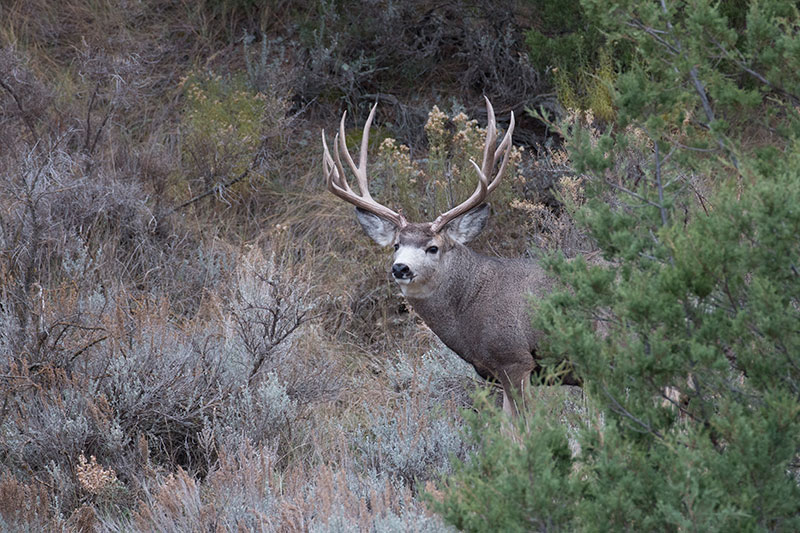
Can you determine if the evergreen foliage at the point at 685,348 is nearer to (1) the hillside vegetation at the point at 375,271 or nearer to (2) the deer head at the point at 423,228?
(1) the hillside vegetation at the point at 375,271

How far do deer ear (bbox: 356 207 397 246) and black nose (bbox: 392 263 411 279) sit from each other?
1.80 ft

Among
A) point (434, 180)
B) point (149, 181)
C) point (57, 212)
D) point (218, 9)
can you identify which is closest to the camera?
point (57, 212)

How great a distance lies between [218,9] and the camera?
10.7m

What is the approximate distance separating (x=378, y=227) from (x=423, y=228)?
0.45 m

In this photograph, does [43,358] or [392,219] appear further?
[392,219]

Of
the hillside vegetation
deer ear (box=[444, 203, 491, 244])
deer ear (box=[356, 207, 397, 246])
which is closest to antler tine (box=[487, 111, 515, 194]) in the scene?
deer ear (box=[444, 203, 491, 244])

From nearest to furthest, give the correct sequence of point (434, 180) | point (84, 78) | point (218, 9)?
point (434, 180) < point (84, 78) < point (218, 9)

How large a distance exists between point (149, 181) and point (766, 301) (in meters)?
6.42

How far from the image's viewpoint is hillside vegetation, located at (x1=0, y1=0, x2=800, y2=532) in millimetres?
2623

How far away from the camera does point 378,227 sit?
5953 millimetres

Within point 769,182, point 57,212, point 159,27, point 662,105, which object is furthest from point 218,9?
point 769,182

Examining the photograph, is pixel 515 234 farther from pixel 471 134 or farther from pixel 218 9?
pixel 218 9

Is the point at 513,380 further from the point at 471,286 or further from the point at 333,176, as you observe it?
the point at 333,176

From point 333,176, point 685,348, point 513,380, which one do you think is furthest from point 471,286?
point 685,348
